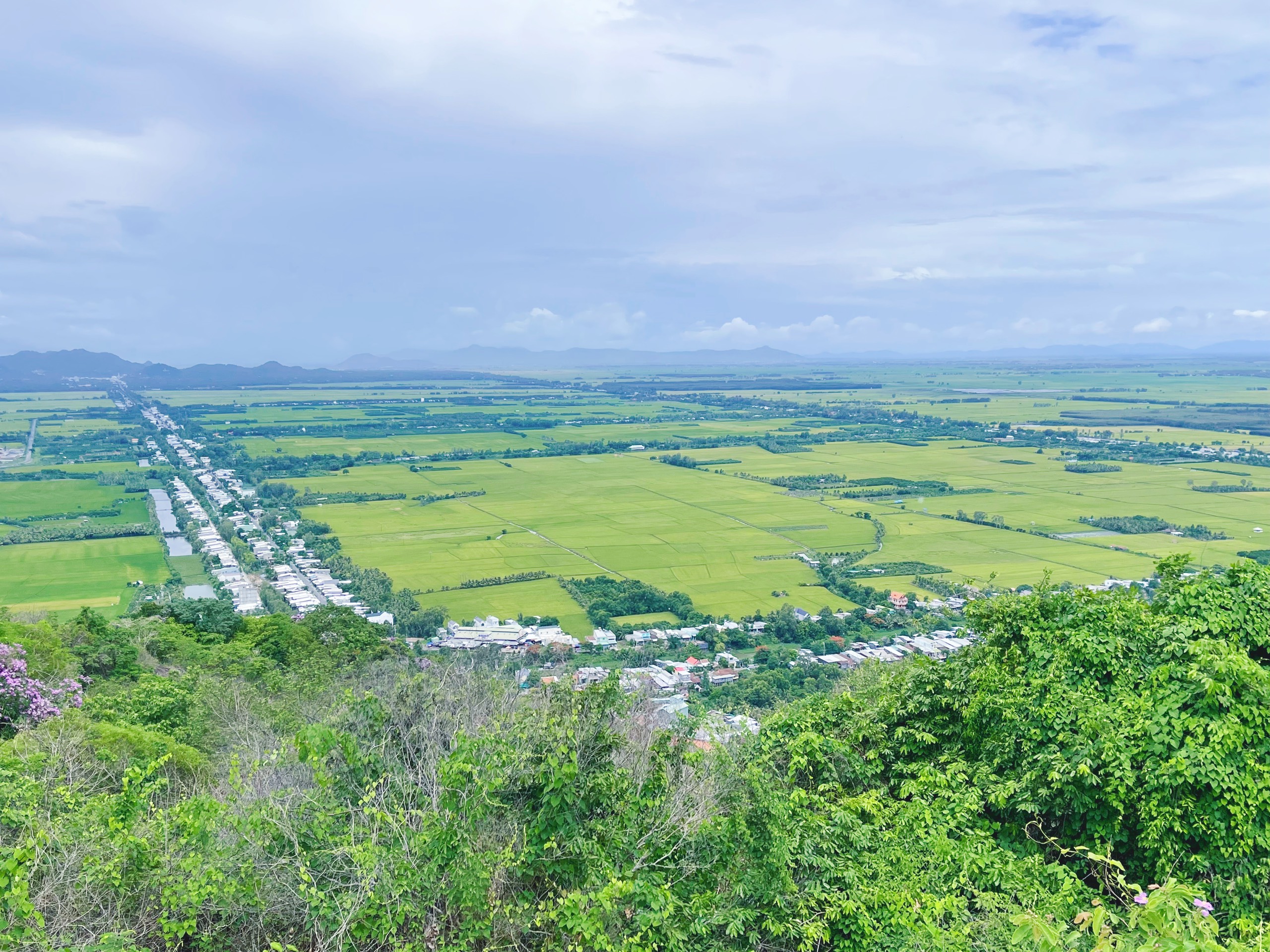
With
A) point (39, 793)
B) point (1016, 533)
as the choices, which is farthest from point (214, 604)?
point (1016, 533)

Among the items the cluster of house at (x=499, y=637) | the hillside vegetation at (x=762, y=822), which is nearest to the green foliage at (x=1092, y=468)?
the cluster of house at (x=499, y=637)

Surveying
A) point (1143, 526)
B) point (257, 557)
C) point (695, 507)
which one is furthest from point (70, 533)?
point (1143, 526)

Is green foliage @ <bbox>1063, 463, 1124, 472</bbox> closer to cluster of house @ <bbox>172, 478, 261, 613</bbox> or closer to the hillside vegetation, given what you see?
cluster of house @ <bbox>172, 478, 261, 613</bbox>

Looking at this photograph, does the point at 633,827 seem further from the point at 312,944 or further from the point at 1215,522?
the point at 1215,522

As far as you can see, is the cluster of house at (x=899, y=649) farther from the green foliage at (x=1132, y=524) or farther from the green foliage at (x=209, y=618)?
the green foliage at (x=1132, y=524)

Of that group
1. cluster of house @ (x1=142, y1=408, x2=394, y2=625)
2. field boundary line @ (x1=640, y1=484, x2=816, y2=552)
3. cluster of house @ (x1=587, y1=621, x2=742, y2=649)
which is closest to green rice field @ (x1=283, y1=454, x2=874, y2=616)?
field boundary line @ (x1=640, y1=484, x2=816, y2=552)

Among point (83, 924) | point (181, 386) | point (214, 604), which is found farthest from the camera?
point (181, 386)
